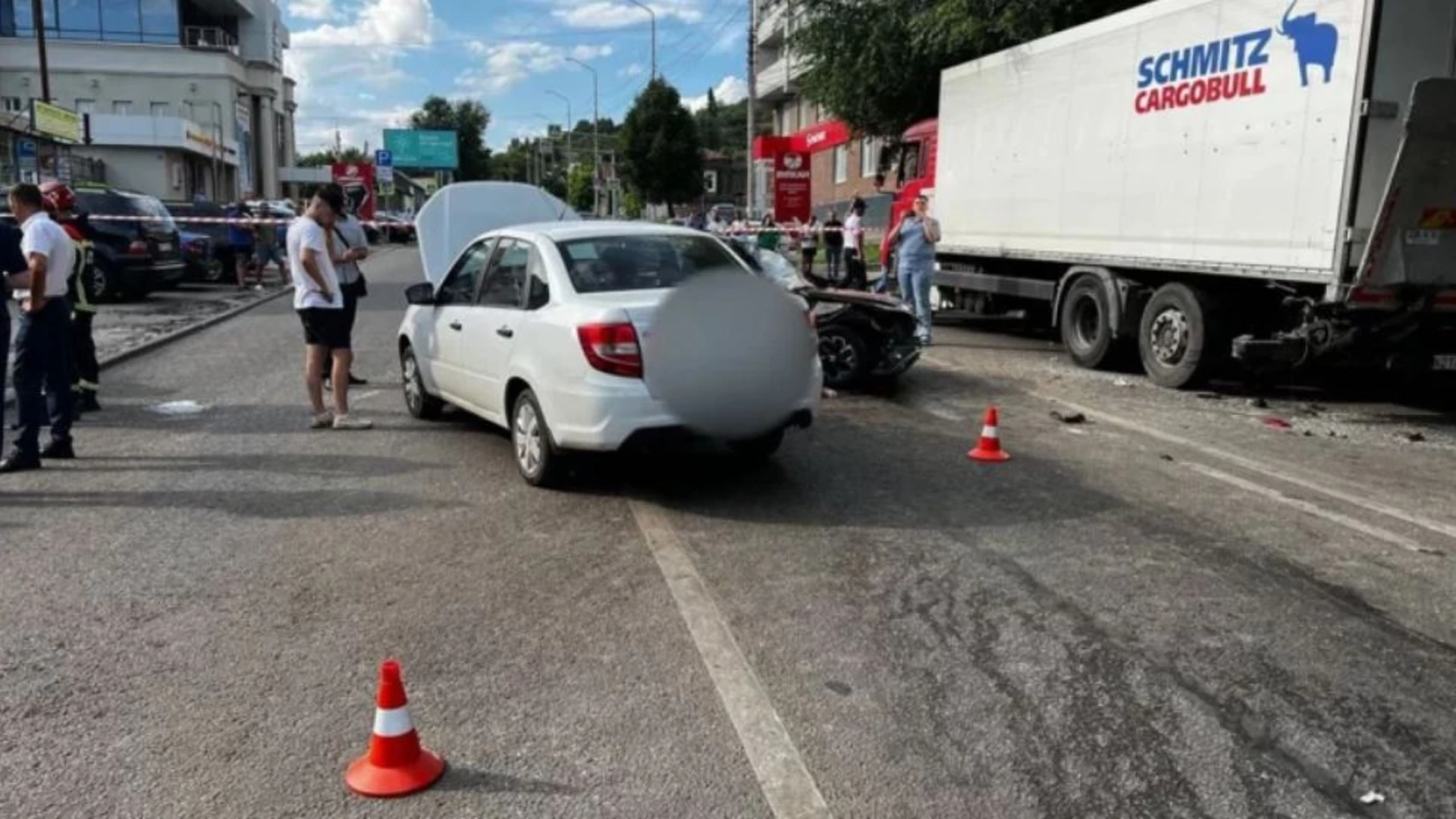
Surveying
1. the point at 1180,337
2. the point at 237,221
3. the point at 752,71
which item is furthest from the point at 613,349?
the point at 752,71

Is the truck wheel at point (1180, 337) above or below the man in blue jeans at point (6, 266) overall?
below

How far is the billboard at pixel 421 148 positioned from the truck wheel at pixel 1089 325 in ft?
236

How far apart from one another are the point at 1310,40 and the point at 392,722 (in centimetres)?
898

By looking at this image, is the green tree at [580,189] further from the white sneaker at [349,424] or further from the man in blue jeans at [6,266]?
the man in blue jeans at [6,266]

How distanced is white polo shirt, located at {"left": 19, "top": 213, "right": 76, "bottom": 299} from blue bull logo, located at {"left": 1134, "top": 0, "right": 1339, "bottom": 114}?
928 cm

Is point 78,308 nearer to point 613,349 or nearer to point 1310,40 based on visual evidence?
point 613,349

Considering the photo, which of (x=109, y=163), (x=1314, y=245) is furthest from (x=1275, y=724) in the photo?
(x=109, y=163)

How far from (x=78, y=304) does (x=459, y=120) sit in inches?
4382

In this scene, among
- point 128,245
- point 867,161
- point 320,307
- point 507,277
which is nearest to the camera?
point 507,277

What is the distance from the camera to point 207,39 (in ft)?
207

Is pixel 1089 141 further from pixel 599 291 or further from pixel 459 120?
pixel 459 120

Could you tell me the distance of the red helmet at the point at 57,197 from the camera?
8539 mm

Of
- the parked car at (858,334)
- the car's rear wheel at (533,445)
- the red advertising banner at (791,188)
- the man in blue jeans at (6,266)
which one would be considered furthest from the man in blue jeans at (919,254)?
the red advertising banner at (791,188)

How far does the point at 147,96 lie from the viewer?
60000mm
